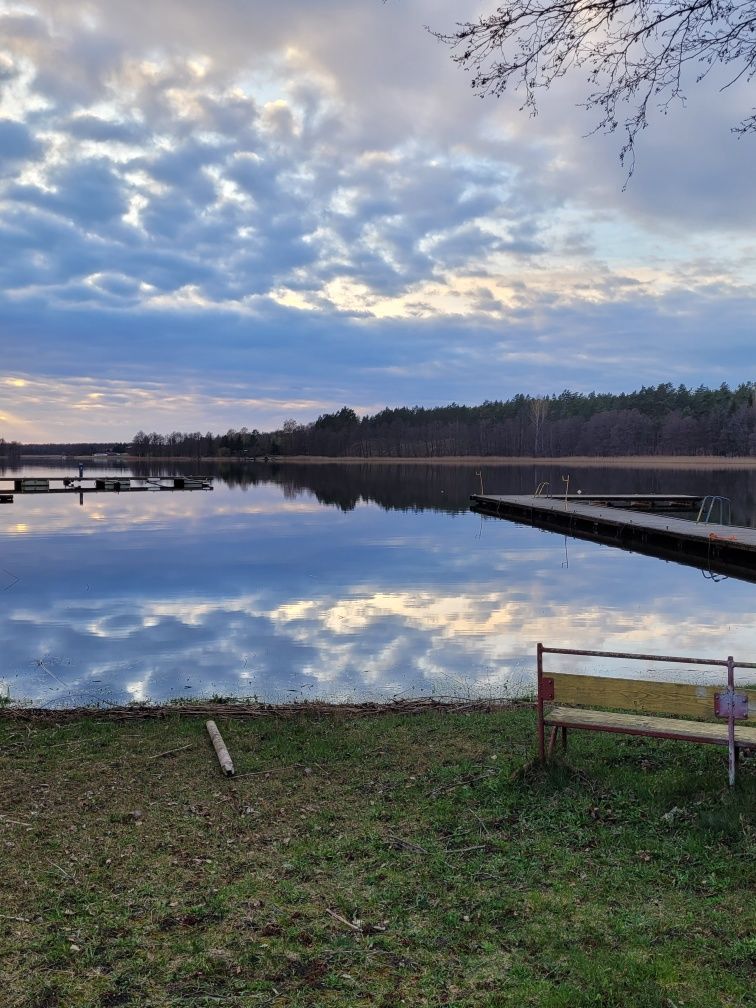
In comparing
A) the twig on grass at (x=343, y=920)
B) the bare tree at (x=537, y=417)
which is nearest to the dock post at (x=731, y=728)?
the twig on grass at (x=343, y=920)

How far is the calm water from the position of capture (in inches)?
497

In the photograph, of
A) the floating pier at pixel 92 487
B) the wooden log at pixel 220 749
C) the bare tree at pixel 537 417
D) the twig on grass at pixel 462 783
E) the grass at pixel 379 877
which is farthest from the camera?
the bare tree at pixel 537 417

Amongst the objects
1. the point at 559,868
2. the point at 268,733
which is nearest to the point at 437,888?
the point at 559,868

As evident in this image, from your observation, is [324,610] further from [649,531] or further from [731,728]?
[649,531]

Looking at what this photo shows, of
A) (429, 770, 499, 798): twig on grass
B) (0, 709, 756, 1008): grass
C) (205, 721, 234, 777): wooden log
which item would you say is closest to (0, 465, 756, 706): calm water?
(205, 721, 234, 777): wooden log

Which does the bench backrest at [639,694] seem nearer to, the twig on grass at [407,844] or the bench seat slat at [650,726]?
the bench seat slat at [650,726]

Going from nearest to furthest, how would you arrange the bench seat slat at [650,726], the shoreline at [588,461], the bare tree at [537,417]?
the bench seat slat at [650,726]
the shoreline at [588,461]
the bare tree at [537,417]

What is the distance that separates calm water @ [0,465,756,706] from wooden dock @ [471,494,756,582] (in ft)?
5.68

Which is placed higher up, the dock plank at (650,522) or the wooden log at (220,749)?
the dock plank at (650,522)

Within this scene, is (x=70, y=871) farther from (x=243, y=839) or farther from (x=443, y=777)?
(x=443, y=777)

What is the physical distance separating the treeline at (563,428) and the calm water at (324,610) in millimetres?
95679

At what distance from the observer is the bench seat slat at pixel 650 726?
19.6 feet

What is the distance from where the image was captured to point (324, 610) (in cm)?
1877

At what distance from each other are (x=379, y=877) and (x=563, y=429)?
492 feet
